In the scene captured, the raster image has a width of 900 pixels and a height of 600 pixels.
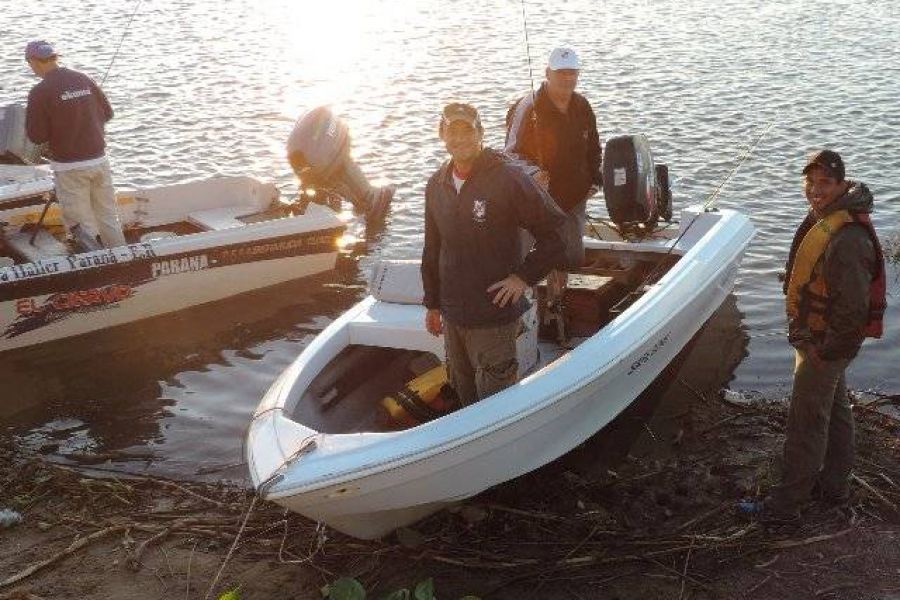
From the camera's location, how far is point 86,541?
545 cm

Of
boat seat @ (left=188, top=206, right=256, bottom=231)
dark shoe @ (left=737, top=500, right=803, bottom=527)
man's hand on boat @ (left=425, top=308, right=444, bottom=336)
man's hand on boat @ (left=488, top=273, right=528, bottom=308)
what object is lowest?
dark shoe @ (left=737, top=500, right=803, bottom=527)

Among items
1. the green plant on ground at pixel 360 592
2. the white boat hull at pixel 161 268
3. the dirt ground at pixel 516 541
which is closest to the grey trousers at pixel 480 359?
the dirt ground at pixel 516 541

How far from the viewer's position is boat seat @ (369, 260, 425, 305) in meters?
6.55

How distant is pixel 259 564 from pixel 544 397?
166 cm

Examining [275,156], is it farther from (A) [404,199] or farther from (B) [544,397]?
(B) [544,397]

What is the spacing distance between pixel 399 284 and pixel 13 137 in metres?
5.46

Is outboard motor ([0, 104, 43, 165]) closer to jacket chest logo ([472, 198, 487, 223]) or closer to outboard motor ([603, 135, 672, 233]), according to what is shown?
outboard motor ([603, 135, 672, 233])

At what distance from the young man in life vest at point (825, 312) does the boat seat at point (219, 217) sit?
232 inches

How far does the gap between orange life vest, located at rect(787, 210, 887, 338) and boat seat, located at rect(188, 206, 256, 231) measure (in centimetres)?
591

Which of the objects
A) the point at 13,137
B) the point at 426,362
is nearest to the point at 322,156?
the point at 13,137

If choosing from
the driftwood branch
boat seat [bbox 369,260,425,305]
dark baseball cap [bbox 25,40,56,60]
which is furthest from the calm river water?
dark baseball cap [bbox 25,40,56,60]

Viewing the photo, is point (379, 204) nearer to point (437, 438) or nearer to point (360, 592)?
point (437, 438)

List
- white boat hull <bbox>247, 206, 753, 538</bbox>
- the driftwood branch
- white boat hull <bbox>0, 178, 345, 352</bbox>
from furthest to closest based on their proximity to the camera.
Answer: white boat hull <bbox>0, 178, 345, 352</bbox> → the driftwood branch → white boat hull <bbox>247, 206, 753, 538</bbox>

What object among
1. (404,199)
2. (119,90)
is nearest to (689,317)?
(404,199)
